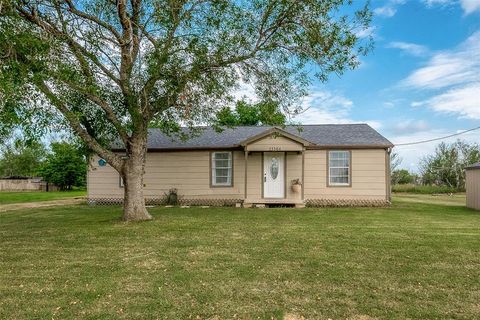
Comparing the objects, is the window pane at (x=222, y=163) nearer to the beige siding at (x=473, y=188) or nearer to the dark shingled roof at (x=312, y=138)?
the dark shingled roof at (x=312, y=138)

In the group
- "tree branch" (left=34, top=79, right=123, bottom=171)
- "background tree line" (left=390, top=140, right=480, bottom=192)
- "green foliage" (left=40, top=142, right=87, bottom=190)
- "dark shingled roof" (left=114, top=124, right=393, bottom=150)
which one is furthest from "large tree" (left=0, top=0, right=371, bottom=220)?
"green foliage" (left=40, top=142, right=87, bottom=190)

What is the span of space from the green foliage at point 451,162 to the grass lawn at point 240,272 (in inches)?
908

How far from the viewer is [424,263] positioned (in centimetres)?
559

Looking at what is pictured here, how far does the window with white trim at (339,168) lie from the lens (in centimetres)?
1506

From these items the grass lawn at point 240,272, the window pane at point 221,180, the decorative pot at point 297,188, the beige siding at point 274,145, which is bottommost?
the grass lawn at point 240,272

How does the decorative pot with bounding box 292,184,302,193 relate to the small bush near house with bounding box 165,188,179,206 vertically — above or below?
above

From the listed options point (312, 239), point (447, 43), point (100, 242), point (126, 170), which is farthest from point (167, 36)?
point (447, 43)

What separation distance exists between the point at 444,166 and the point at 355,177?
19.1m

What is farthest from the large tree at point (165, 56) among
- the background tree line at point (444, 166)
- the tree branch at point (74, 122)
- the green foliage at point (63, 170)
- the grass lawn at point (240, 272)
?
the green foliage at point (63, 170)

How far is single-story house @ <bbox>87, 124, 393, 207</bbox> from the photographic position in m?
14.8

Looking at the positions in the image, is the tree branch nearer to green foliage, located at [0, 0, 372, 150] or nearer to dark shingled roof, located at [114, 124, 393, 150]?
green foliage, located at [0, 0, 372, 150]

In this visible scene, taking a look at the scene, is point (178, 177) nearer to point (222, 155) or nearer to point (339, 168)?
point (222, 155)

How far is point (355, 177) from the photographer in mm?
15023

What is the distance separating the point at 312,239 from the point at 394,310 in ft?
12.0
